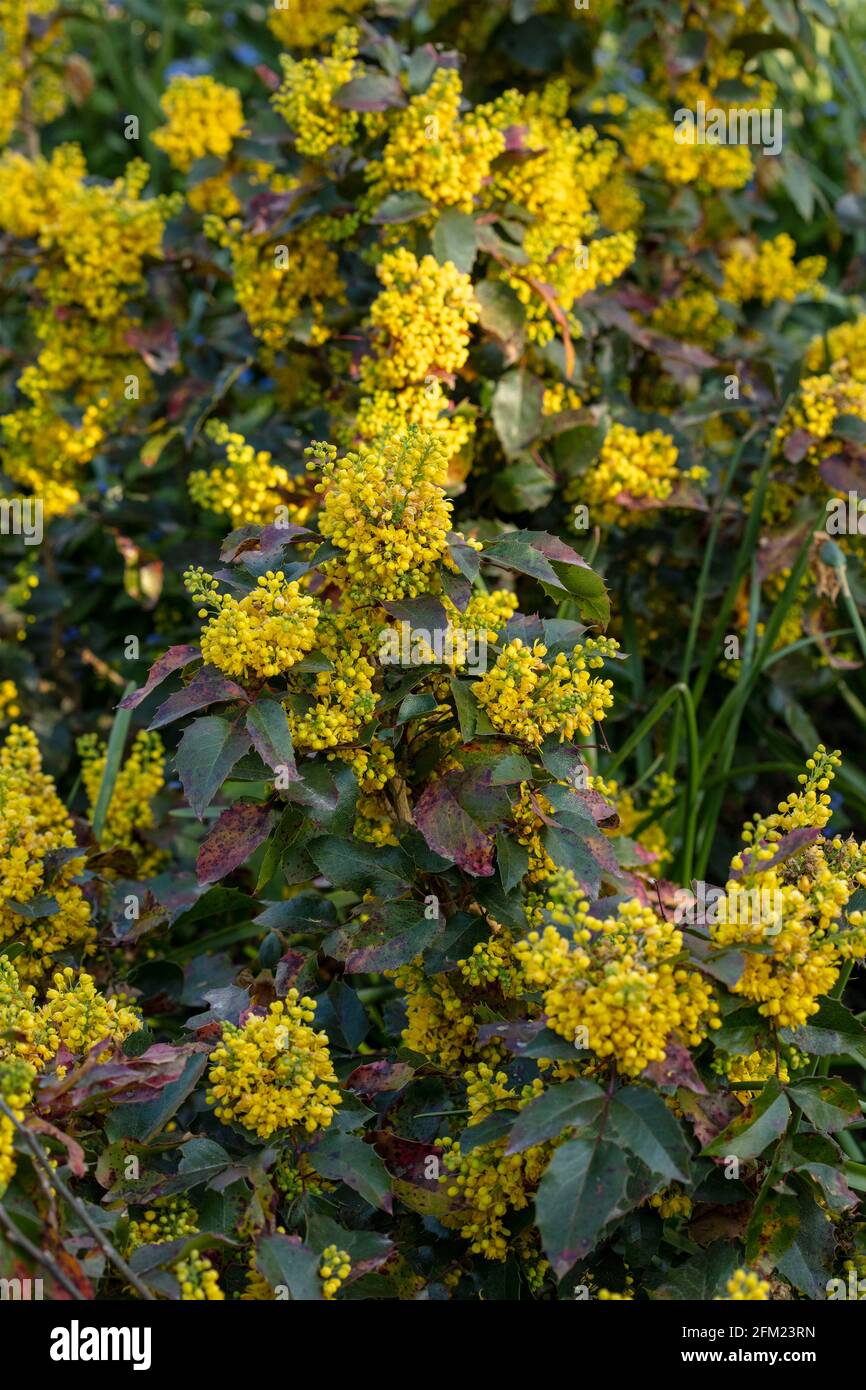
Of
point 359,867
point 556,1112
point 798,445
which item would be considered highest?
point 798,445

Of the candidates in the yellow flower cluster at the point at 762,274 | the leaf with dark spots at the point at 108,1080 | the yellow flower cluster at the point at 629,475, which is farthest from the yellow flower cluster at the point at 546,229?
the leaf with dark spots at the point at 108,1080

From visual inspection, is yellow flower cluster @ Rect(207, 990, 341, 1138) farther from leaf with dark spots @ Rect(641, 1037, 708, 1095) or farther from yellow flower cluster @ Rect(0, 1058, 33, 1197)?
leaf with dark spots @ Rect(641, 1037, 708, 1095)

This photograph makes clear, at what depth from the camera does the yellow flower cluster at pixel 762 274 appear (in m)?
3.58

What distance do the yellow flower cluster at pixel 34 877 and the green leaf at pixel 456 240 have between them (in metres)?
1.09

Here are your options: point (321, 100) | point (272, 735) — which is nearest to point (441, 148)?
point (321, 100)

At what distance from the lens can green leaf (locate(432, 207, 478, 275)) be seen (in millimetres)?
2518

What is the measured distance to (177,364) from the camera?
3.28m

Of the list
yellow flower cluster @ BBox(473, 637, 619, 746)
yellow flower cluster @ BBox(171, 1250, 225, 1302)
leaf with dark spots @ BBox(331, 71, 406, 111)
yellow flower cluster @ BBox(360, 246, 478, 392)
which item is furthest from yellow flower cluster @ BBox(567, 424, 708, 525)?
yellow flower cluster @ BBox(171, 1250, 225, 1302)

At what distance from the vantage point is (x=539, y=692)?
1897mm

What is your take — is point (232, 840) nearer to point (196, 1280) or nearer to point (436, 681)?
point (436, 681)

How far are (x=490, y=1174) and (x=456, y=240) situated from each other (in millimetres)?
1586

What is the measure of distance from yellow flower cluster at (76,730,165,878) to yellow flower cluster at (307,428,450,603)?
904mm

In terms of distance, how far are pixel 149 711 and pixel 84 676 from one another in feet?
2.40

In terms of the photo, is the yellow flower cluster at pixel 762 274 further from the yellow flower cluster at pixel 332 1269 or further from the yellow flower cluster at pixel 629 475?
the yellow flower cluster at pixel 332 1269
